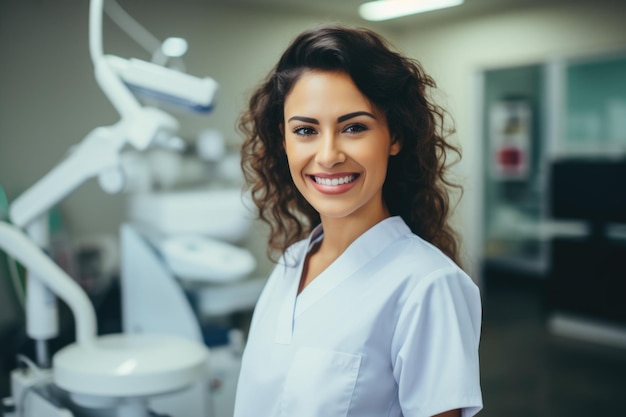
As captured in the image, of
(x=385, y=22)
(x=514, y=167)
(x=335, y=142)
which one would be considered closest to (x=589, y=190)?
(x=514, y=167)

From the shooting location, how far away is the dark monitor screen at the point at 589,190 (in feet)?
11.8

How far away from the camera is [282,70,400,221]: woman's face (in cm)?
85

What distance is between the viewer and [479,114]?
14.9ft

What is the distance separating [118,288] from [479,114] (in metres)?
2.94

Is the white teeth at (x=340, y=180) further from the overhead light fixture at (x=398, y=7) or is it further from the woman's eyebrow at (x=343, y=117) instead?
the overhead light fixture at (x=398, y=7)

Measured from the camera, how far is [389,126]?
2.94 feet

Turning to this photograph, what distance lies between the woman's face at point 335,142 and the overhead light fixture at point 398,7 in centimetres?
300

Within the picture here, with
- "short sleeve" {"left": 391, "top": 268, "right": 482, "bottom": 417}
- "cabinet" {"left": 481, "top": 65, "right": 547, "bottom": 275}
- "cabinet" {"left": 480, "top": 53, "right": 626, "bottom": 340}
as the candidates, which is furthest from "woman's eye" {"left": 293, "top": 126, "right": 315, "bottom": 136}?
"cabinet" {"left": 481, "top": 65, "right": 547, "bottom": 275}

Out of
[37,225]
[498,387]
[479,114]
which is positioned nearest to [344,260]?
[37,225]

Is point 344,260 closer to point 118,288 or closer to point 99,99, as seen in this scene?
point 118,288

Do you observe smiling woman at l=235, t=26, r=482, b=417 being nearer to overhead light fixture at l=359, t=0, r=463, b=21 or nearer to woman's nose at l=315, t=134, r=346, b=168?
woman's nose at l=315, t=134, r=346, b=168

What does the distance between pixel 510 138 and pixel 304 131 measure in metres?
4.50

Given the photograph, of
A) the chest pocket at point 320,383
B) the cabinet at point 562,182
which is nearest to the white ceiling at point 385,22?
the cabinet at point 562,182

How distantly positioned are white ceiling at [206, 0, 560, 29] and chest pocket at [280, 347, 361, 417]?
9.40 feet
